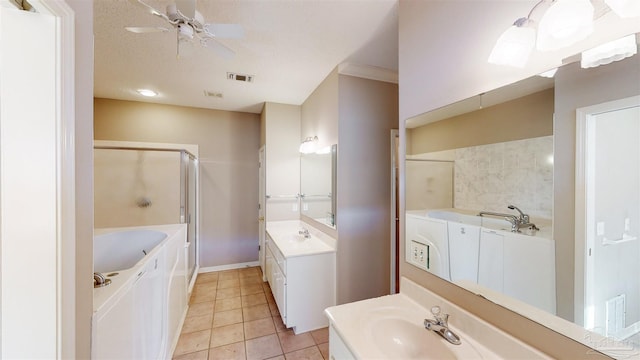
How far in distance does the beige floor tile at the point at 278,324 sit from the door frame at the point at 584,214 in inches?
84.7

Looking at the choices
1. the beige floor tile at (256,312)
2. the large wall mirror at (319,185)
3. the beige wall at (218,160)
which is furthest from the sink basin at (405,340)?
the beige wall at (218,160)

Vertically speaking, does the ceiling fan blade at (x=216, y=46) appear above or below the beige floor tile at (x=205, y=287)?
above

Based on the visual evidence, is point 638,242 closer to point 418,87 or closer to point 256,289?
point 418,87

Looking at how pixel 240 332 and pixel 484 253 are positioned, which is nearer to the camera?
pixel 484 253

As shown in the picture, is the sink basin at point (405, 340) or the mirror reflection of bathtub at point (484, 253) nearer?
the mirror reflection of bathtub at point (484, 253)

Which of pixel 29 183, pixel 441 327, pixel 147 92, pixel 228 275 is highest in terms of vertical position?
pixel 147 92

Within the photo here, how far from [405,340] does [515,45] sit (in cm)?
131

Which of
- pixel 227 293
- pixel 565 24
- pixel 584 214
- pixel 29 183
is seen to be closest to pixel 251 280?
pixel 227 293

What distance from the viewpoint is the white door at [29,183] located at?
59cm

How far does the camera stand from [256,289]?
3002 mm

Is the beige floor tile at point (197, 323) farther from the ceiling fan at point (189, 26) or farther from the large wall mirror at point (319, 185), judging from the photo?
the ceiling fan at point (189, 26)

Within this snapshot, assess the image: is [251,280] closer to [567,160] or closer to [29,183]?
[29,183]

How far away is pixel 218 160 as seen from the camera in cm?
373

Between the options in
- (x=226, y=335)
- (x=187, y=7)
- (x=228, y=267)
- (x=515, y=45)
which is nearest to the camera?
(x=515, y=45)
